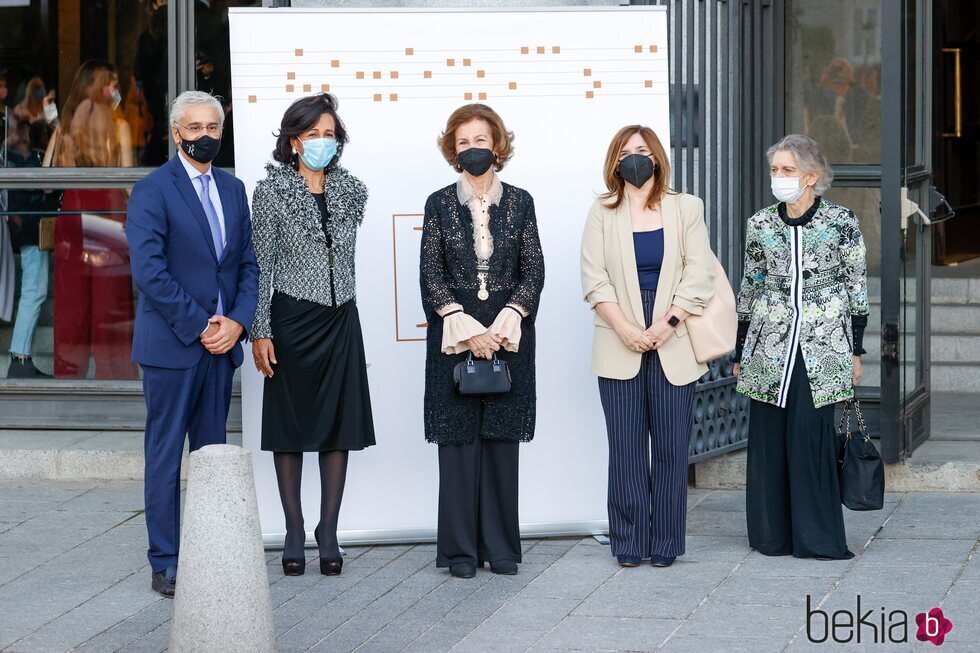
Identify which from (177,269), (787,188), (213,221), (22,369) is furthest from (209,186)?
(22,369)

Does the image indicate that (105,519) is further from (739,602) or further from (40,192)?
(739,602)

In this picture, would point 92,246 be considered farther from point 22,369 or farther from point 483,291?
point 483,291

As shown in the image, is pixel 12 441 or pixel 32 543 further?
pixel 12 441

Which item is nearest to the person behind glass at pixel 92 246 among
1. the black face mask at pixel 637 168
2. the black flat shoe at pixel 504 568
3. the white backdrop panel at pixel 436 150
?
the white backdrop panel at pixel 436 150

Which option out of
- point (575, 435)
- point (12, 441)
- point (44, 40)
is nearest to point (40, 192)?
point (44, 40)

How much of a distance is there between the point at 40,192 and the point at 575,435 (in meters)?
3.85

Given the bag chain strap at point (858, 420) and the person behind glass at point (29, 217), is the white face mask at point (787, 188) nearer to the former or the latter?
the bag chain strap at point (858, 420)

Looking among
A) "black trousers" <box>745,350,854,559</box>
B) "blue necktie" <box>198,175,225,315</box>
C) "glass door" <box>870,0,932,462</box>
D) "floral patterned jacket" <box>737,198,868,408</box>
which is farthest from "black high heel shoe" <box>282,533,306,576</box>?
"glass door" <box>870,0,932,462</box>

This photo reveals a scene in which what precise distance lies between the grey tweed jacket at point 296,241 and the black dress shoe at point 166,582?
40.1 inches

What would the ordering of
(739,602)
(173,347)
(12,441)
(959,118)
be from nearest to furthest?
(739,602) < (173,347) < (12,441) < (959,118)

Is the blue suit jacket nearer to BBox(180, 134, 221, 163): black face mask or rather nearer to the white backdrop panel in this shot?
BBox(180, 134, 221, 163): black face mask

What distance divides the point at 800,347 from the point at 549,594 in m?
1.54

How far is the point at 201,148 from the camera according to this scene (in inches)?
231

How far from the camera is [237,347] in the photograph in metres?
6.02
